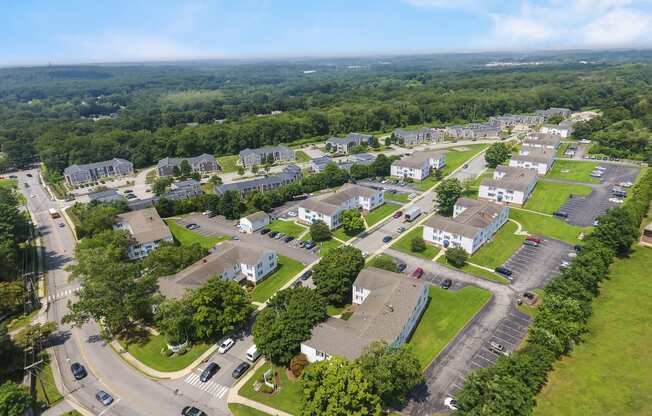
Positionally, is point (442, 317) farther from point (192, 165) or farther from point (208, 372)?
point (192, 165)

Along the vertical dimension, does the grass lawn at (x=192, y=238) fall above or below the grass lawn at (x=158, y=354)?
above

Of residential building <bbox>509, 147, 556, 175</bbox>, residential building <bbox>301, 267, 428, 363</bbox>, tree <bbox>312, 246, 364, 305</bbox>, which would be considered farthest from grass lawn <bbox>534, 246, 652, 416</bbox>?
residential building <bbox>509, 147, 556, 175</bbox>

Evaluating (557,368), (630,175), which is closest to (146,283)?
(557,368)

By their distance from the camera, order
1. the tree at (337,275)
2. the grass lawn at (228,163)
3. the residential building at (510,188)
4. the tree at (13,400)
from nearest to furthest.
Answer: the tree at (13,400) < the tree at (337,275) < the residential building at (510,188) < the grass lawn at (228,163)

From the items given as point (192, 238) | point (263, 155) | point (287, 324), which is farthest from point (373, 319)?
point (263, 155)

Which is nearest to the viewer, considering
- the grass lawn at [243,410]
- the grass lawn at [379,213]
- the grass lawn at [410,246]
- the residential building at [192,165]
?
the grass lawn at [243,410]

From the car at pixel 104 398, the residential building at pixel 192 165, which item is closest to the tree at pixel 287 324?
the car at pixel 104 398

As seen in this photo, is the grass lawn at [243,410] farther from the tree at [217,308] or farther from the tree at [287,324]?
the tree at [217,308]
